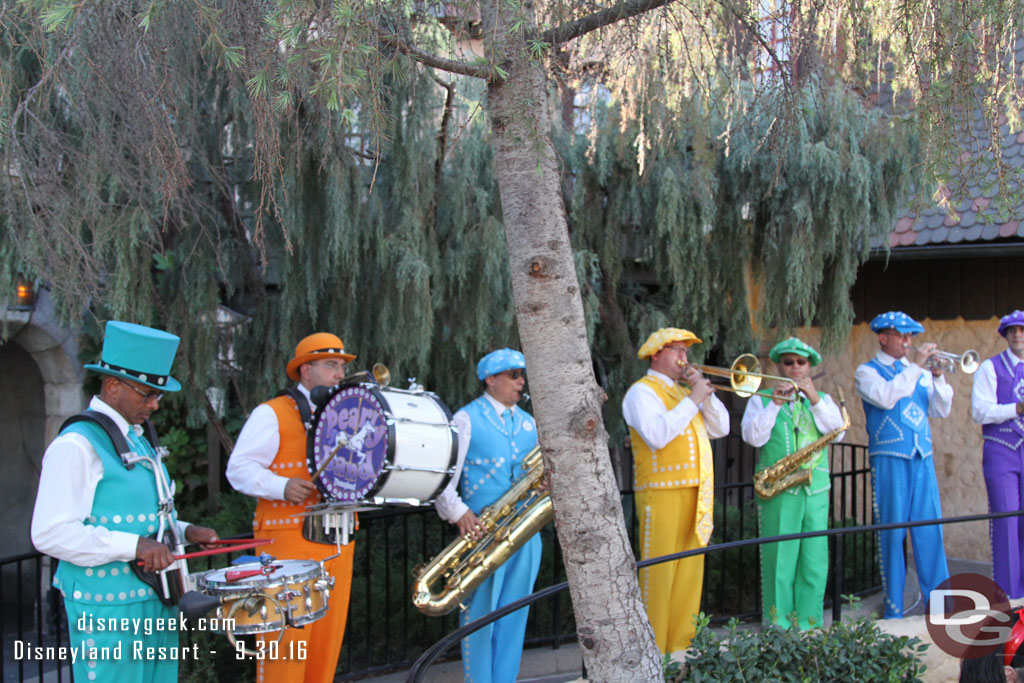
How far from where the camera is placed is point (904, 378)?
A: 590cm

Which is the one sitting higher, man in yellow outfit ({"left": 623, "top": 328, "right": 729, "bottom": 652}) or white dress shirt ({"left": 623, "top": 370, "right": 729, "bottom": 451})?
white dress shirt ({"left": 623, "top": 370, "right": 729, "bottom": 451})

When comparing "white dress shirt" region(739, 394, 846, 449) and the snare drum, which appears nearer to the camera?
the snare drum

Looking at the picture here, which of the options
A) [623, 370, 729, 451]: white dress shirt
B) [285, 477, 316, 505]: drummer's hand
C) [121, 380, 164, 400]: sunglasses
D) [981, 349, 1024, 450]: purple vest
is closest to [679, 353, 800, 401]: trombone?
[623, 370, 729, 451]: white dress shirt

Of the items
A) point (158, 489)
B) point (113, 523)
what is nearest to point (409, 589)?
point (158, 489)

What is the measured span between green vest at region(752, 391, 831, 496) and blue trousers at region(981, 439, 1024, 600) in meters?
1.32

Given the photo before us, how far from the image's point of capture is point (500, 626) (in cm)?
Answer: 474

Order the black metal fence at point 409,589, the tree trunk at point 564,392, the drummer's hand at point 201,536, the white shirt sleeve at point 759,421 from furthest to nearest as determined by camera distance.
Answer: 1. the black metal fence at point 409,589
2. the white shirt sleeve at point 759,421
3. the drummer's hand at point 201,536
4. the tree trunk at point 564,392

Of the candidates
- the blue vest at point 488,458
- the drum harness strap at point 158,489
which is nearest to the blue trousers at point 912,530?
the blue vest at point 488,458

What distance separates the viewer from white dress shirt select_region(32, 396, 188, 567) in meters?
3.42

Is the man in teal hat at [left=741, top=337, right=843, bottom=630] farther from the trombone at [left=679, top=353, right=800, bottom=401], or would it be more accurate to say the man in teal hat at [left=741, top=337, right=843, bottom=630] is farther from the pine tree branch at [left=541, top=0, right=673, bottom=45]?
the pine tree branch at [left=541, top=0, right=673, bottom=45]

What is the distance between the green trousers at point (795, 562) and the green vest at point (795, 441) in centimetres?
8

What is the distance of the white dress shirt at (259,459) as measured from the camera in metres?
4.20

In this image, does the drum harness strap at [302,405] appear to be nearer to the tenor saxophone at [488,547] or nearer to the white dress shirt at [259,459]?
the white dress shirt at [259,459]

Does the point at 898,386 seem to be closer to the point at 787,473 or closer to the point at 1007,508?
the point at 787,473
